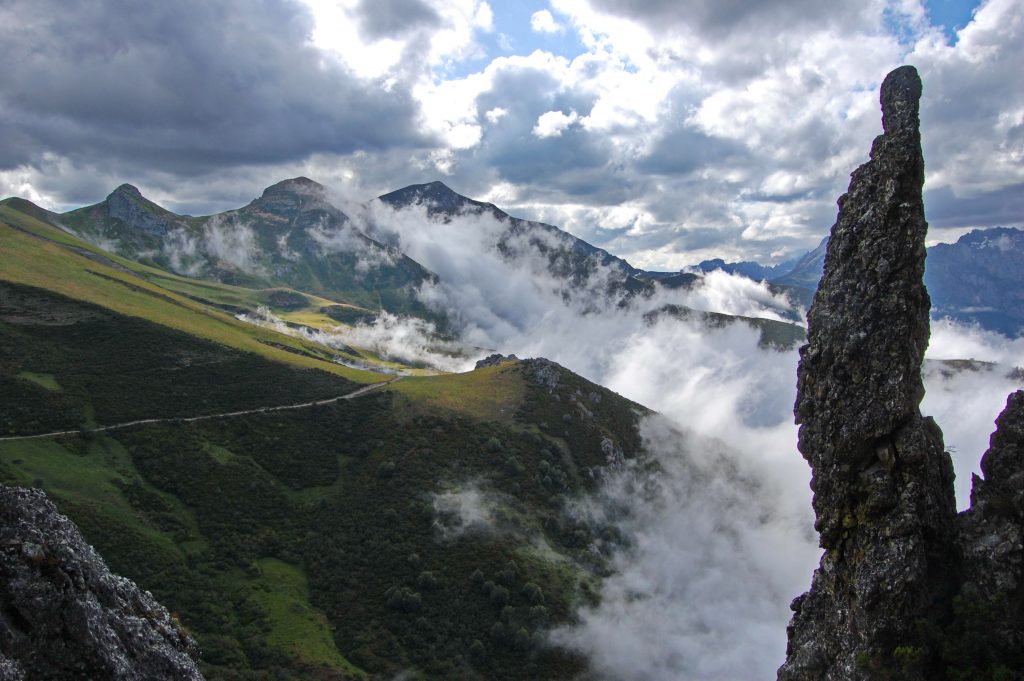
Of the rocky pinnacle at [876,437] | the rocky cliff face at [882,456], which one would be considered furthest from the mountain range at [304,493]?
the rocky cliff face at [882,456]

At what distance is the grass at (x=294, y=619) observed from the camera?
324 feet

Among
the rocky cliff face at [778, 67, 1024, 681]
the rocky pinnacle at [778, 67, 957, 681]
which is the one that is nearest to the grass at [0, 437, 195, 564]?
the rocky pinnacle at [778, 67, 957, 681]

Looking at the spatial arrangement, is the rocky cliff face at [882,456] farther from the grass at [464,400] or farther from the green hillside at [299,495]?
the grass at [464,400]

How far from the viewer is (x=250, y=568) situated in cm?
11394

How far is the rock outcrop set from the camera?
19.4m

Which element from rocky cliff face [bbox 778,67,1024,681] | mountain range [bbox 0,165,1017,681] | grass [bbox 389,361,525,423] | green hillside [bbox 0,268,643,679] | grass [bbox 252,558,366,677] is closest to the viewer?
rocky cliff face [bbox 778,67,1024,681]

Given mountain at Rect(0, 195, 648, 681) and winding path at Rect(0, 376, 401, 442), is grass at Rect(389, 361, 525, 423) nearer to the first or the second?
mountain at Rect(0, 195, 648, 681)

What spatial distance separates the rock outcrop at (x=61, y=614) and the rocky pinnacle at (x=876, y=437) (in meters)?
29.4

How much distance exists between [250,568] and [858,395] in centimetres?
11333

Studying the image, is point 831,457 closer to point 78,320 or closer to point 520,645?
point 520,645

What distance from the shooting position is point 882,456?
96.9ft

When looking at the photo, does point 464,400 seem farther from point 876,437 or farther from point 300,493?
point 876,437

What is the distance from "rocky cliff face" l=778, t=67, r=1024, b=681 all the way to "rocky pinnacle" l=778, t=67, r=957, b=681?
0.21 feet

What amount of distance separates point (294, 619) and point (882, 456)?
344ft
